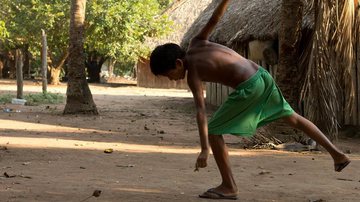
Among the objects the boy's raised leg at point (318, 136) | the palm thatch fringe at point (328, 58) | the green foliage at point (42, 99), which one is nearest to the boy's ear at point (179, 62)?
the boy's raised leg at point (318, 136)

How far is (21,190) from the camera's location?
455 centimetres

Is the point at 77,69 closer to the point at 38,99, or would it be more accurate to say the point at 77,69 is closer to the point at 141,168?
the point at 38,99

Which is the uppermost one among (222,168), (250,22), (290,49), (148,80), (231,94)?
(250,22)

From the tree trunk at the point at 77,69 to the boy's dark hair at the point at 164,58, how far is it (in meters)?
9.13

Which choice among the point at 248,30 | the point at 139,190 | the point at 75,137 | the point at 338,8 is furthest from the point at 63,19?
the point at 139,190

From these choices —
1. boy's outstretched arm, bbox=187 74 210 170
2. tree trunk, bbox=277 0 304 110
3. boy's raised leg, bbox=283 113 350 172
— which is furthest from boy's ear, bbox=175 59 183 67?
tree trunk, bbox=277 0 304 110

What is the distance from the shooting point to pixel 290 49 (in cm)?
833

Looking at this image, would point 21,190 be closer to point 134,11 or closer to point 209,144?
point 209,144

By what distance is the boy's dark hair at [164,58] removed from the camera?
425 centimetres

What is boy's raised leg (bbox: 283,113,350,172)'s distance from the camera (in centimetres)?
440

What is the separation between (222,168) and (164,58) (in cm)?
92

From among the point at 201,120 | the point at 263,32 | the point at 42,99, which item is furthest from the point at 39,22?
the point at 201,120

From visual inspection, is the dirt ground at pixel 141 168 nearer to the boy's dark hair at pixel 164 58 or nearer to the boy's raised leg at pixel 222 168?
the boy's raised leg at pixel 222 168

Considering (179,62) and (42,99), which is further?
(42,99)
